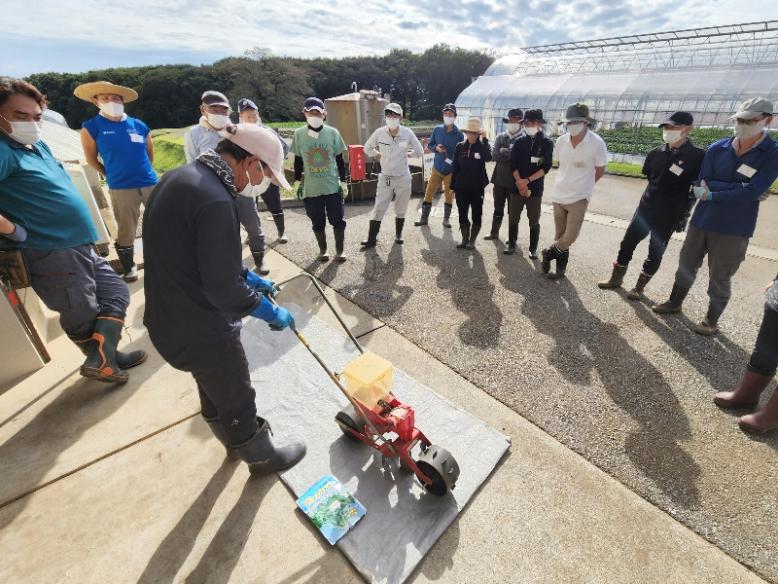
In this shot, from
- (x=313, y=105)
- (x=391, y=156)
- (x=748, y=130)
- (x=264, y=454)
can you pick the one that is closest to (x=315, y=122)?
(x=313, y=105)

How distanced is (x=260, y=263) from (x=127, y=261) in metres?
1.68

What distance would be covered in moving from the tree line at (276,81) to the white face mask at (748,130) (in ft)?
111

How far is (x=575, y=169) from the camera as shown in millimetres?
4566

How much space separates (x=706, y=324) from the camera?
3.89 metres

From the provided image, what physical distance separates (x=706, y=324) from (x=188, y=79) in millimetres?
46223

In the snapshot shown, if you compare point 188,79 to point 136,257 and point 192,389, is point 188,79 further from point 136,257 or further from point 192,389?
point 192,389

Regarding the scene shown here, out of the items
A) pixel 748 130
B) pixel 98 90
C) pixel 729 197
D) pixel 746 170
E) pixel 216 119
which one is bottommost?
pixel 729 197

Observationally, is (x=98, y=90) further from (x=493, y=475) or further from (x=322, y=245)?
(x=493, y=475)

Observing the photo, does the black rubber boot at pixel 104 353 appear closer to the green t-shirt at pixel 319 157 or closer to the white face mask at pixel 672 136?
the green t-shirt at pixel 319 157

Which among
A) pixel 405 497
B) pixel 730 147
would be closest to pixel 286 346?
pixel 405 497

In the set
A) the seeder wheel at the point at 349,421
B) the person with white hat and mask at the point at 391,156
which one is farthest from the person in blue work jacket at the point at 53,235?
the person with white hat and mask at the point at 391,156

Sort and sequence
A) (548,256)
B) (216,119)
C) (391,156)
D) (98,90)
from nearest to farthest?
(98,90)
(216,119)
(548,256)
(391,156)

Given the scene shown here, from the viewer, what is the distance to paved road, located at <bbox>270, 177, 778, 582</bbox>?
2.35 m

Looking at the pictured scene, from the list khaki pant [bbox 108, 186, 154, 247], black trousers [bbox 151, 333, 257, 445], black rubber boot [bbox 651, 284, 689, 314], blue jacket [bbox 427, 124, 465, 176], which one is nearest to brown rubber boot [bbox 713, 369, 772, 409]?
black rubber boot [bbox 651, 284, 689, 314]
